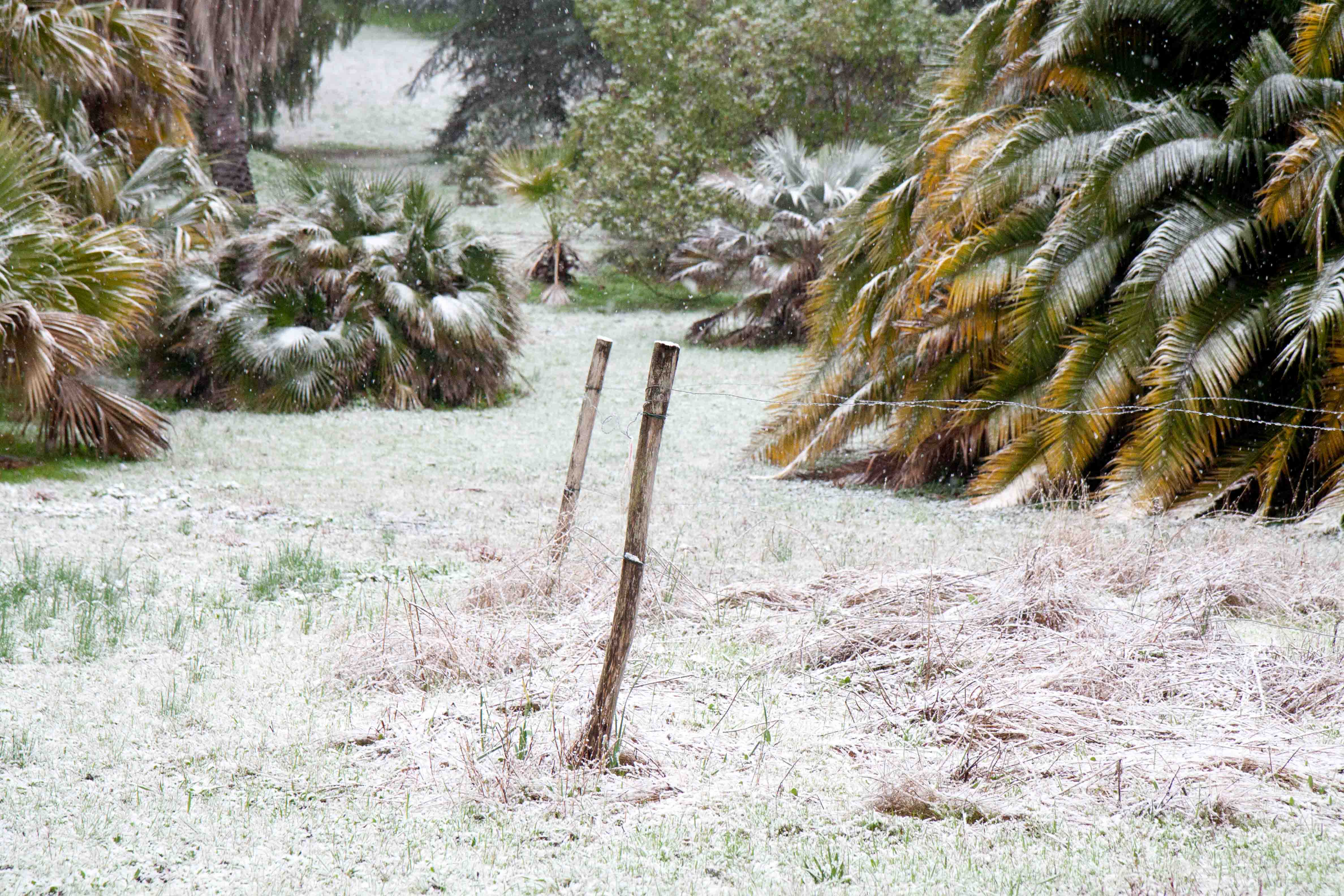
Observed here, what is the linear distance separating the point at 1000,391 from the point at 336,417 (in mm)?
7235

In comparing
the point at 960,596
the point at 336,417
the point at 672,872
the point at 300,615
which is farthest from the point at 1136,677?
the point at 336,417

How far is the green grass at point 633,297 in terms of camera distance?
22.4 m

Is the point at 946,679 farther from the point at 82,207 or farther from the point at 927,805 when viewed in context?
the point at 82,207

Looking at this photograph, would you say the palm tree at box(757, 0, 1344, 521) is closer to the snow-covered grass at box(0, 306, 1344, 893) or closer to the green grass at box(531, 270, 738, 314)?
the snow-covered grass at box(0, 306, 1344, 893)

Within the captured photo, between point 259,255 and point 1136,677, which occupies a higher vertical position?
point 259,255

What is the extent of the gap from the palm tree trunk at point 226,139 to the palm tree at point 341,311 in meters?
5.50

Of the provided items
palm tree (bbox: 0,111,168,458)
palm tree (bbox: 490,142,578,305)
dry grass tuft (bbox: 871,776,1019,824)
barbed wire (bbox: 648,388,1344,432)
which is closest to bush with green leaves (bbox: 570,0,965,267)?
palm tree (bbox: 490,142,578,305)

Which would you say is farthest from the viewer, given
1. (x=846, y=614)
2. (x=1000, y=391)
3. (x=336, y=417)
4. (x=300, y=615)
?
(x=336, y=417)

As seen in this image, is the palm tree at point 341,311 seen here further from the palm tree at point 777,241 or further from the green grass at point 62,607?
the green grass at point 62,607

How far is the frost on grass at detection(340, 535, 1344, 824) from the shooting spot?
11.7ft

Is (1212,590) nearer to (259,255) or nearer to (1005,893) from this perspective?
(1005,893)

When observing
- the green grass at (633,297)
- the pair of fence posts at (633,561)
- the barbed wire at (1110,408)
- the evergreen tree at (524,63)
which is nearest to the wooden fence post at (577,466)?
the barbed wire at (1110,408)

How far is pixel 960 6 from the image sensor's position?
2944 centimetres

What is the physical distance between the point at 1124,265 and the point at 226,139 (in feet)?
51.3
